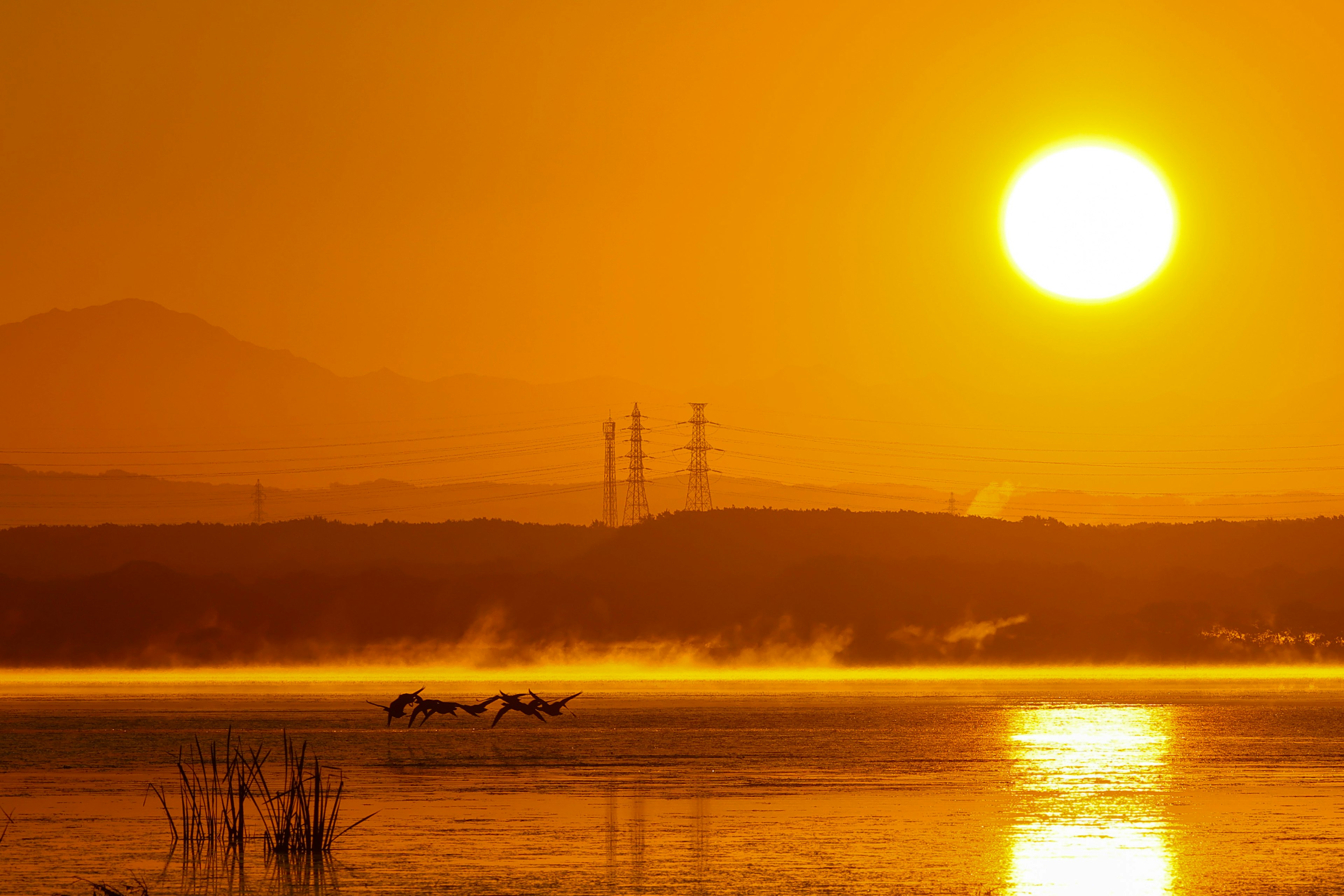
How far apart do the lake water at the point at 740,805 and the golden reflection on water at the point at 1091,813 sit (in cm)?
13

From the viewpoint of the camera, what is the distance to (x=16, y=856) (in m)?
38.7

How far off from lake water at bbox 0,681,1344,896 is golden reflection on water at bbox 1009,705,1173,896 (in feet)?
0.41

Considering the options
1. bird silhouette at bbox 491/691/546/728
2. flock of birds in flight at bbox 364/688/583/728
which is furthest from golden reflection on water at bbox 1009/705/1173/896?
bird silhouette at bbox 491/691/546/728

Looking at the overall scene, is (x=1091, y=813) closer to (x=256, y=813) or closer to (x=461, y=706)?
(x=256, y=813)

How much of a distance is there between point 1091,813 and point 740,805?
8904 millimetres

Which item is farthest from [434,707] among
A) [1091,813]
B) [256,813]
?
[1091,813]

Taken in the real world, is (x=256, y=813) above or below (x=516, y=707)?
below

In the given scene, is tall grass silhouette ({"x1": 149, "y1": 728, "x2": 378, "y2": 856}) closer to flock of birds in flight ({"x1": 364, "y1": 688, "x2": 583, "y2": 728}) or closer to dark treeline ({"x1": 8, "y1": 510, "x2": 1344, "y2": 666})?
flock of birds in flight ({"x1": 364, "y1": 688, "x2": 583, "y2": 728})

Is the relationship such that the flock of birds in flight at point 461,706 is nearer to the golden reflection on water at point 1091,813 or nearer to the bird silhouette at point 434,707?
the bird silhouette at point 434,707

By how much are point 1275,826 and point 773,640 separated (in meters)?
149

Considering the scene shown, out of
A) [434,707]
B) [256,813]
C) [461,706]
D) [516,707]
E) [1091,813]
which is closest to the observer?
[256,813]

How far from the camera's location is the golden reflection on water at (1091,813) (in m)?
36.8

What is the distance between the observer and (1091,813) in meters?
48.0

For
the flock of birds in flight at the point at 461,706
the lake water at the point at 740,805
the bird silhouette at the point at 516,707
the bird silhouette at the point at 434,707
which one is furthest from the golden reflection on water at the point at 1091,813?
the bird silhouette at the point at 434,707
